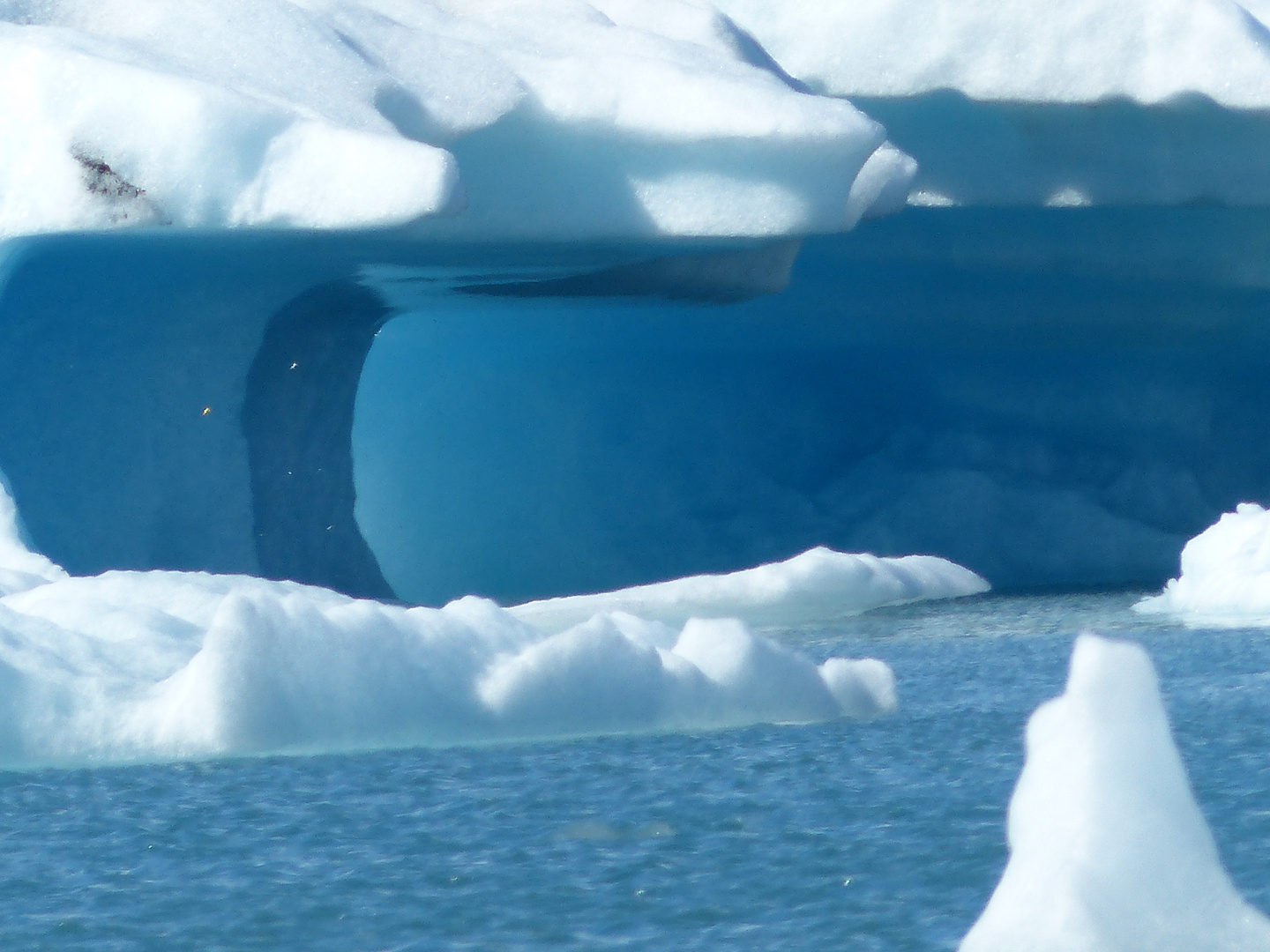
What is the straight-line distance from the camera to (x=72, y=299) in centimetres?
796

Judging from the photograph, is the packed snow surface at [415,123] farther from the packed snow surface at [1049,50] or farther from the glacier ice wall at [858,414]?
the glacier ice wall at [858,414]

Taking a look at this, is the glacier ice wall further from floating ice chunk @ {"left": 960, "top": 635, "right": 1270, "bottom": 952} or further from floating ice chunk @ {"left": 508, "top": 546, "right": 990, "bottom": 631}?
floating ice chunk @ {"left": 960, "top": 635, "right": 1270, "bottom": 952}

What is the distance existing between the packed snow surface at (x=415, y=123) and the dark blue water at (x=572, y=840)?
2.84 metres

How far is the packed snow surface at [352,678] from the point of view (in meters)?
4.20

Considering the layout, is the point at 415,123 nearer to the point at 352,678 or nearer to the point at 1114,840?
the point at 352,678

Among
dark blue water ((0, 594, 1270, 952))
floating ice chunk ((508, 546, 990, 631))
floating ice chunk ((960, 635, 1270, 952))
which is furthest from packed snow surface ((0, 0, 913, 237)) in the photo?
floating ice chunk ((960, 635, 1270, 952))

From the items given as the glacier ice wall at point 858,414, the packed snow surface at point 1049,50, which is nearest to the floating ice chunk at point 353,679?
the packed snow surface at point 1049,50

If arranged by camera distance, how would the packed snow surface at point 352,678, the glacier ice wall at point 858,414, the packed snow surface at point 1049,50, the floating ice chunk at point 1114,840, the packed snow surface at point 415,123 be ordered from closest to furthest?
the floating ice chunk at point 1114,840, the packed snow surface at point 352,678, the packed snow surface at point 415,123, the packed snow surface at point 1049,50, the glacier ice wall at point 858,414

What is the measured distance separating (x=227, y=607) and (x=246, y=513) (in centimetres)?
471

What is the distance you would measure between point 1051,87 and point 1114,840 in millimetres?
7380

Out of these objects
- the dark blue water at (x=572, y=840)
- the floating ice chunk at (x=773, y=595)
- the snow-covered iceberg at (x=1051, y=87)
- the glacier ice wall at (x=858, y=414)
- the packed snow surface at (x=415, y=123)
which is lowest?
the dark blue water at (x=572, y=840)

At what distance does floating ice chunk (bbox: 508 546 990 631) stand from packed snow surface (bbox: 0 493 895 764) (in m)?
3.65

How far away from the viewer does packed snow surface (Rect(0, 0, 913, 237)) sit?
6.53 meters

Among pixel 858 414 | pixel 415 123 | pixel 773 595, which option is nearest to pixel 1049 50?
pixel 773 595
